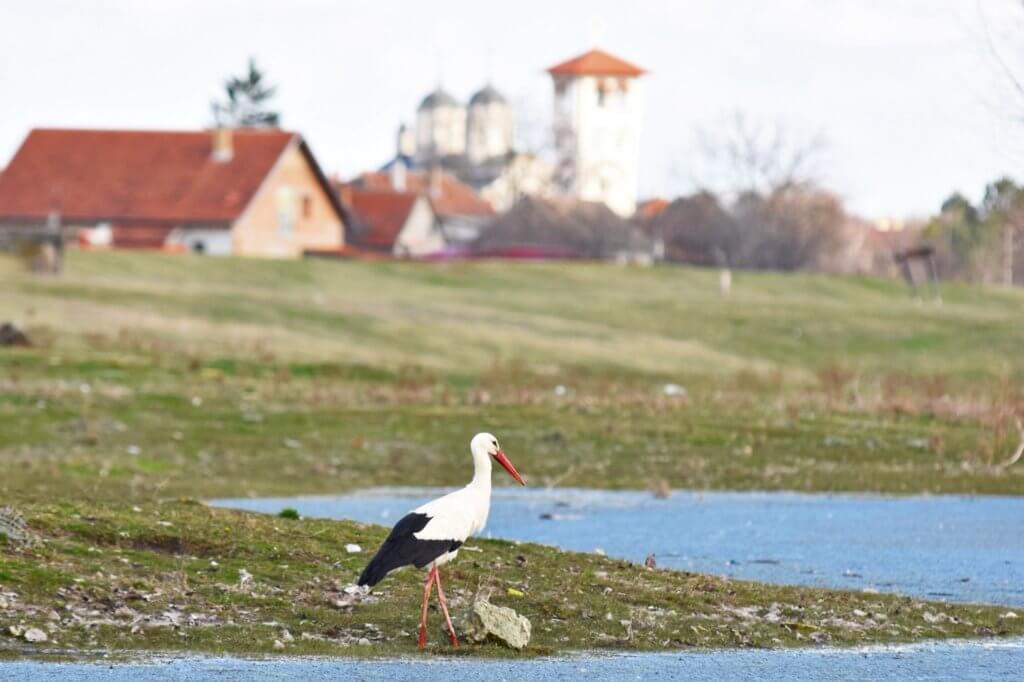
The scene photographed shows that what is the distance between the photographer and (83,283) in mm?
62812

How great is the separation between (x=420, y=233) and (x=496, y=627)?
12235 cm

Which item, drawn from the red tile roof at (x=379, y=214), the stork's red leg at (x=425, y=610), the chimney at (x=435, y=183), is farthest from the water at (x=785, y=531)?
the chimney at (x=435, y=183)

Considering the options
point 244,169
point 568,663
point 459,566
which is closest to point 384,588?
point 459,566

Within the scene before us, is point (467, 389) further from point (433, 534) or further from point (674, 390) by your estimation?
point (433, 534)

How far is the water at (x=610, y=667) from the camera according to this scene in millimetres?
12016

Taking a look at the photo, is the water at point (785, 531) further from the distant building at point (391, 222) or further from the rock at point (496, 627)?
the distant building at point (391, 222)

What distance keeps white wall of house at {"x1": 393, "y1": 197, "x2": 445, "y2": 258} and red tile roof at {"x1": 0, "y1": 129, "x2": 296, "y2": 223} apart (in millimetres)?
23938

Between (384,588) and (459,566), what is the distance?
1059mm

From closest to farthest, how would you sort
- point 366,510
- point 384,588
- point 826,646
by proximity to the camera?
point 826,646 < point 384,588 < point 366,510

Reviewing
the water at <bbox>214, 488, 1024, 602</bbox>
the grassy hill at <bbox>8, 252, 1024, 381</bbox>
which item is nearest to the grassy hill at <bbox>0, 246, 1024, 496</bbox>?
Result: the grassy hill at <bbox>8, 252, 1024, 381</bbox>

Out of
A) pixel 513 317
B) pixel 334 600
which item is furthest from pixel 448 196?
pixel 334 600

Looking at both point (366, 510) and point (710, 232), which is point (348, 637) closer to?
point (366, 510)

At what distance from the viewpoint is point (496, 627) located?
1311 cm

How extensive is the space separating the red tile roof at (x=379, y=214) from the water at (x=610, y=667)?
4563 inches
